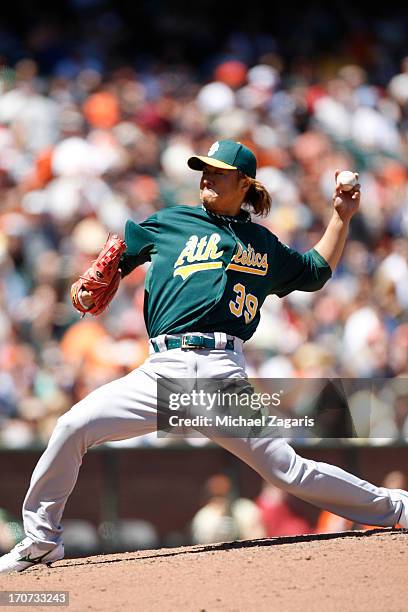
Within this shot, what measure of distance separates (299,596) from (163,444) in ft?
10.7

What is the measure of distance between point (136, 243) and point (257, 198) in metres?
0.58

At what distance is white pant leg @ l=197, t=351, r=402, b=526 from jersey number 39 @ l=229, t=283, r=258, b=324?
162 millimetres

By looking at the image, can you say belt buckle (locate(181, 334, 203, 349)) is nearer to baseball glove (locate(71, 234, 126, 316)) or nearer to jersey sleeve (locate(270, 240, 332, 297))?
baseball glove (locate(71, 234, 126, 316))

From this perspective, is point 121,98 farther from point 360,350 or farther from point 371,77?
point 360,350

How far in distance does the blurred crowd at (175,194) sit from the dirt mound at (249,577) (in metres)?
2.60

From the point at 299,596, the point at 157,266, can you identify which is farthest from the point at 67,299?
the point at 299,596

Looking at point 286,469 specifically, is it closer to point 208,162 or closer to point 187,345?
point 187,345

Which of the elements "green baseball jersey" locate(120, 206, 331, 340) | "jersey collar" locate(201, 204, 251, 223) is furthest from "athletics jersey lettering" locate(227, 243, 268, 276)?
"jersey collar" locate(201, 204, 251, 223)

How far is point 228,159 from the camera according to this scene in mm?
4566

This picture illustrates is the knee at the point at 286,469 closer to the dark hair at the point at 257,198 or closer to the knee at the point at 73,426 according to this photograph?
the knee at the point at 73,426

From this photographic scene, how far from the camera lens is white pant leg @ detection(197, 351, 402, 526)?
4.38 meters

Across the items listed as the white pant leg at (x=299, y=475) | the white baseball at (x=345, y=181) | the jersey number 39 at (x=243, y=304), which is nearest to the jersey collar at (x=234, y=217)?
the jersey number 39 at (x=243, y=304)

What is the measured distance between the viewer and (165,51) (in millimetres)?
12633

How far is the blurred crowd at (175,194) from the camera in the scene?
7.96 meters
